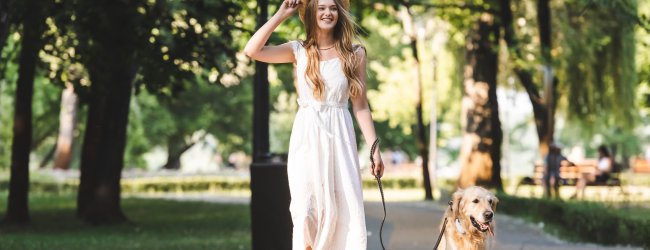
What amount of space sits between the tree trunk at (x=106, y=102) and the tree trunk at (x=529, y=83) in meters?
7.60

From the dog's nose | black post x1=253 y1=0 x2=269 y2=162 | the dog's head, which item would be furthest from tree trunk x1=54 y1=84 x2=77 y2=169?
the dog's nose

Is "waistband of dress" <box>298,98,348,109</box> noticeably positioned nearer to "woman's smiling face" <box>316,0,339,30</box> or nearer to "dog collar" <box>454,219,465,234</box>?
"woman's smiling face" <box>316,0,339,30</box>

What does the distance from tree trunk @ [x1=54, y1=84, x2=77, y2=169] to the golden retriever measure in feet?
114

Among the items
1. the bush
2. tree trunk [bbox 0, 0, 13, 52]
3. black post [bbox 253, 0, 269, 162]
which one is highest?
tree trunk [bbox 0, 0, 13, 52]

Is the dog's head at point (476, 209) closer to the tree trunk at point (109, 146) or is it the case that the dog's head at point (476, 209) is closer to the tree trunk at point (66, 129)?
the tree trunk at point (109, 146)

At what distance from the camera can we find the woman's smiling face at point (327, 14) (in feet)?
22.4

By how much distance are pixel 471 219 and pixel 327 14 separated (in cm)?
178

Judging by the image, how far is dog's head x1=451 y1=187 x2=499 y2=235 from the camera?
25.3 feet

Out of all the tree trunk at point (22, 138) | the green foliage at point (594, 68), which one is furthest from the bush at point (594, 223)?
the green foliage at point (594, 68)

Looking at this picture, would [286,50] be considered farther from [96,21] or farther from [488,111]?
[488,111]

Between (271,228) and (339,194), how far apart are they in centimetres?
496

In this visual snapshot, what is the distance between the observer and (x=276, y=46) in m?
7.01

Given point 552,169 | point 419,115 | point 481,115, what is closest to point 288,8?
point 552,169

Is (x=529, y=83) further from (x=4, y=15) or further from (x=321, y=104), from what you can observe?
(x=321, y=104)
